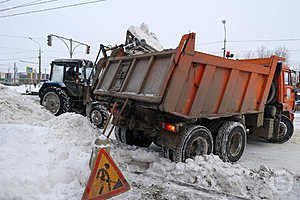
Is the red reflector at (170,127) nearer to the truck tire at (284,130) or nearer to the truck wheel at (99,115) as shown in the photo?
the truck wheel at (99,115)

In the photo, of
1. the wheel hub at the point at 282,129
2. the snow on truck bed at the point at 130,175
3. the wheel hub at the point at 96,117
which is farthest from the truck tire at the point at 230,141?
the wheel hub at the point at 96,117

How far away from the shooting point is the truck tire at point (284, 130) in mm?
6613

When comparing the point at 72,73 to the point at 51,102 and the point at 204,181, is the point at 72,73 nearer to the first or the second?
the point at 51,102

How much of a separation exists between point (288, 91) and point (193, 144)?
14.7 ft

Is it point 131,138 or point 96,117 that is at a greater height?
point 96,117

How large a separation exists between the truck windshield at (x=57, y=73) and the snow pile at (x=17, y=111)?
1.76 metres

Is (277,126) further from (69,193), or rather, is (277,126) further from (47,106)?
(47,106)

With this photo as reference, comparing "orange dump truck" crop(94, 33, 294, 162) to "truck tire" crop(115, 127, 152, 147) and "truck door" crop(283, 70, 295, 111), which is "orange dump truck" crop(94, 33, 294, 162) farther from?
"truck door" crop(283, 70, 295, 111)

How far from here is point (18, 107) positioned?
7094mm

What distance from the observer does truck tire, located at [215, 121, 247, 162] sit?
440 centimetres

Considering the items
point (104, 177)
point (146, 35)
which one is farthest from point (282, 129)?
point (104, 177)

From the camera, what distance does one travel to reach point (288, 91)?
6.49 meters

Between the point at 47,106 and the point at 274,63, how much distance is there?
8.88 meters

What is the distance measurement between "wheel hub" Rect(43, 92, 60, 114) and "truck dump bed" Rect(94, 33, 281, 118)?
4.36 meters
